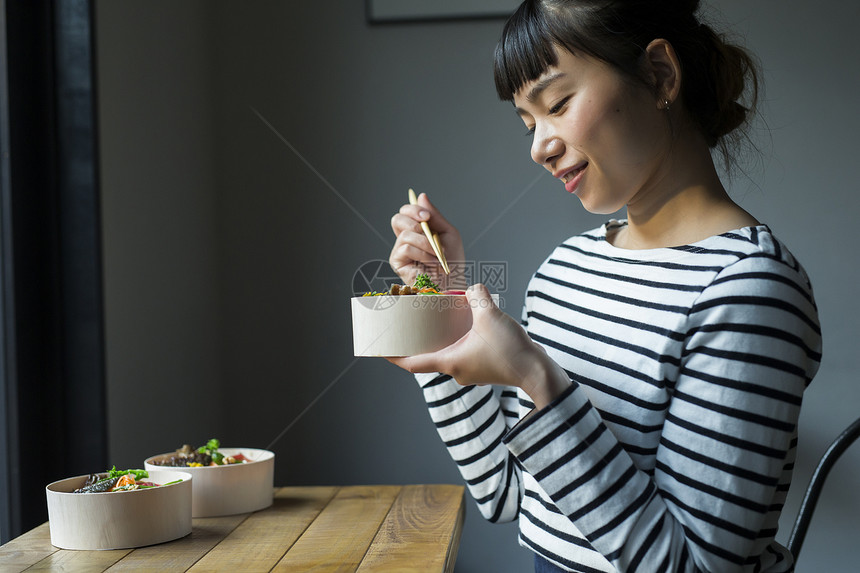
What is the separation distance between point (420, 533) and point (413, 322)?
1.12ft

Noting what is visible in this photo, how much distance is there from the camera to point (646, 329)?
0.74 metres

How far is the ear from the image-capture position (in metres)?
0.77

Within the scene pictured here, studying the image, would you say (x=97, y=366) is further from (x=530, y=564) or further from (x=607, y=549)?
(x=530, y=564)

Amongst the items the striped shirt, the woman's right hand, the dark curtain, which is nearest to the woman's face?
the striped shirt

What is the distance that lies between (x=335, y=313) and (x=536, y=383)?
1.14 meters

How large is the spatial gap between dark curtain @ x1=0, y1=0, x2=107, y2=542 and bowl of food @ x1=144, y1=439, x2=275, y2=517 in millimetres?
285

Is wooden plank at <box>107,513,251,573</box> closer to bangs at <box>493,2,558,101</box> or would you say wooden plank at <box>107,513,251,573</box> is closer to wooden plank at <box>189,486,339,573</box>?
wooden plank at <box>189,486,339,573</box>

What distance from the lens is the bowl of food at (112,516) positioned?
2.79 feet

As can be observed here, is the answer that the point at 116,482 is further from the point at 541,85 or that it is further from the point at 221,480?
the point at 541,85

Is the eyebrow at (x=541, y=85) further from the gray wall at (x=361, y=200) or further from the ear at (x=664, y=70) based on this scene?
the gray wall at (x=361, y=200)

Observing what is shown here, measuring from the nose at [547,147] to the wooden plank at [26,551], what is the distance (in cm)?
71

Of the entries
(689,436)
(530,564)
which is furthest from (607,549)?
(530,564)

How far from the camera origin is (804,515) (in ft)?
3.27

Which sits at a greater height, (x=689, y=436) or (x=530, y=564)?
(x=689, y=436)
